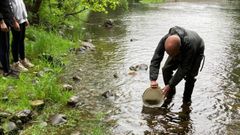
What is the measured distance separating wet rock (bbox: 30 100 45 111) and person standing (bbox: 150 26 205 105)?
1.97m

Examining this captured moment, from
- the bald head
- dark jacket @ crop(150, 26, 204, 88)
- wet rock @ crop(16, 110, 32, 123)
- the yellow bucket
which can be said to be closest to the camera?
wet rock @ crop(16, 110, 32, 123)

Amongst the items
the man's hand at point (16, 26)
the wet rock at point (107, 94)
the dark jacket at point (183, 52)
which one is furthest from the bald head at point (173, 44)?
the man's hand at point (16, 26)

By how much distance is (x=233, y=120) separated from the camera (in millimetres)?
6594

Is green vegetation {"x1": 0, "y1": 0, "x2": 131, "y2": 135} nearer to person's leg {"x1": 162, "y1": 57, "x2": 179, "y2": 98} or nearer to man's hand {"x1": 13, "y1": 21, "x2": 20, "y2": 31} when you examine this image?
man's hand {"x1": 13, "y1": 21, "x2": 20, "y2": 31}

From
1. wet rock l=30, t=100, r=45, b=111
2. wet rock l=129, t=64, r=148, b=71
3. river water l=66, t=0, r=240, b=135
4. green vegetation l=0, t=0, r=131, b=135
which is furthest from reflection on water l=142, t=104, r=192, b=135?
wet rock l=129, t=64, r=148, b=71

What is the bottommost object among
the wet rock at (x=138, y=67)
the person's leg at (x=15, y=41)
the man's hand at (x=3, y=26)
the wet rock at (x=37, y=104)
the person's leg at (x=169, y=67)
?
the wet rock at (x=138, y=67)

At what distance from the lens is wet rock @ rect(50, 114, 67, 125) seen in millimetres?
6109

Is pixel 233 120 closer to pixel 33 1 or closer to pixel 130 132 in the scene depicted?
pixel 130 132

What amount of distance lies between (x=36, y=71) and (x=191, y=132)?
408cm

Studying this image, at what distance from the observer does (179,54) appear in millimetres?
6477

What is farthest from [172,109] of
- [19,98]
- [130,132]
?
[19,98]

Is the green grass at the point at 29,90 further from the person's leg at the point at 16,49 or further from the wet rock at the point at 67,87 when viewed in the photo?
the person's leg at the point at 16,49

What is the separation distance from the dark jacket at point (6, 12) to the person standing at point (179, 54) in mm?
2916

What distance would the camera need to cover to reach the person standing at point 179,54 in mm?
6160
